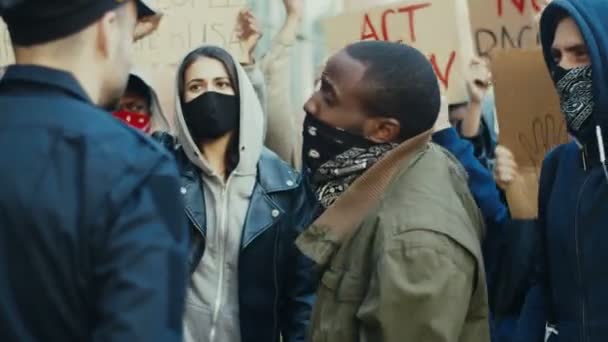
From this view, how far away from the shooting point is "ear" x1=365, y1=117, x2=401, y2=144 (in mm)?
2658

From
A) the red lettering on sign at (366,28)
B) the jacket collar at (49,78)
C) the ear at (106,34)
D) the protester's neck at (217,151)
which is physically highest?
the ear at (106,34)

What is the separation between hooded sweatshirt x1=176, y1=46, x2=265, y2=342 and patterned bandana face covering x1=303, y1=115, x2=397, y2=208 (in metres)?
0.67

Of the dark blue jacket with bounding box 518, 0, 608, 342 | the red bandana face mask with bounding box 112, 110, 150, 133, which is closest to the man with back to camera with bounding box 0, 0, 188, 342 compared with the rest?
the dark blue jacket with bounding box 518, 0, 608, 342

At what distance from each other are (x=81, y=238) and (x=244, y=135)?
6.06 feet

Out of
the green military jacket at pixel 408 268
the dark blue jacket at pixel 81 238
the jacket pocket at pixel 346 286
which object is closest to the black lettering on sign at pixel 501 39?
the green military jacket at pixel 408 268

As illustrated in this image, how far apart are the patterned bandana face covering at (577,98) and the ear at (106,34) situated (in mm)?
1325

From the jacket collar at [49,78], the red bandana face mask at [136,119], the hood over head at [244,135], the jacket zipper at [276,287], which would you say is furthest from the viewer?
the red bandana face mask at [136,119]

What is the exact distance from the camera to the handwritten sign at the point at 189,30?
14.9 feet

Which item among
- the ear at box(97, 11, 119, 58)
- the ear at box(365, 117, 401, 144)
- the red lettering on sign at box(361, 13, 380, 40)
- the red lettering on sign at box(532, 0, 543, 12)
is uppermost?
the ear at box(97, 11, 119, 58)

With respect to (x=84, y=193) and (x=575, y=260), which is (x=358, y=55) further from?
(x=84, y=193)

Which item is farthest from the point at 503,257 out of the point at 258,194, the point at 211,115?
the point at 211,115

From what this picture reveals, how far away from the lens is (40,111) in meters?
1.83

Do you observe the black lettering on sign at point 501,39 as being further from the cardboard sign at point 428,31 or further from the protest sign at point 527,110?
the protest sign at point 527,110

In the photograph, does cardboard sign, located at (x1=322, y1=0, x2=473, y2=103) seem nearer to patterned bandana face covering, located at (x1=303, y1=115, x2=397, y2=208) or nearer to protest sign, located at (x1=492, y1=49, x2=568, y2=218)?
protest sign, located at (x1=492, y1=49, x2=568, y2=218)
